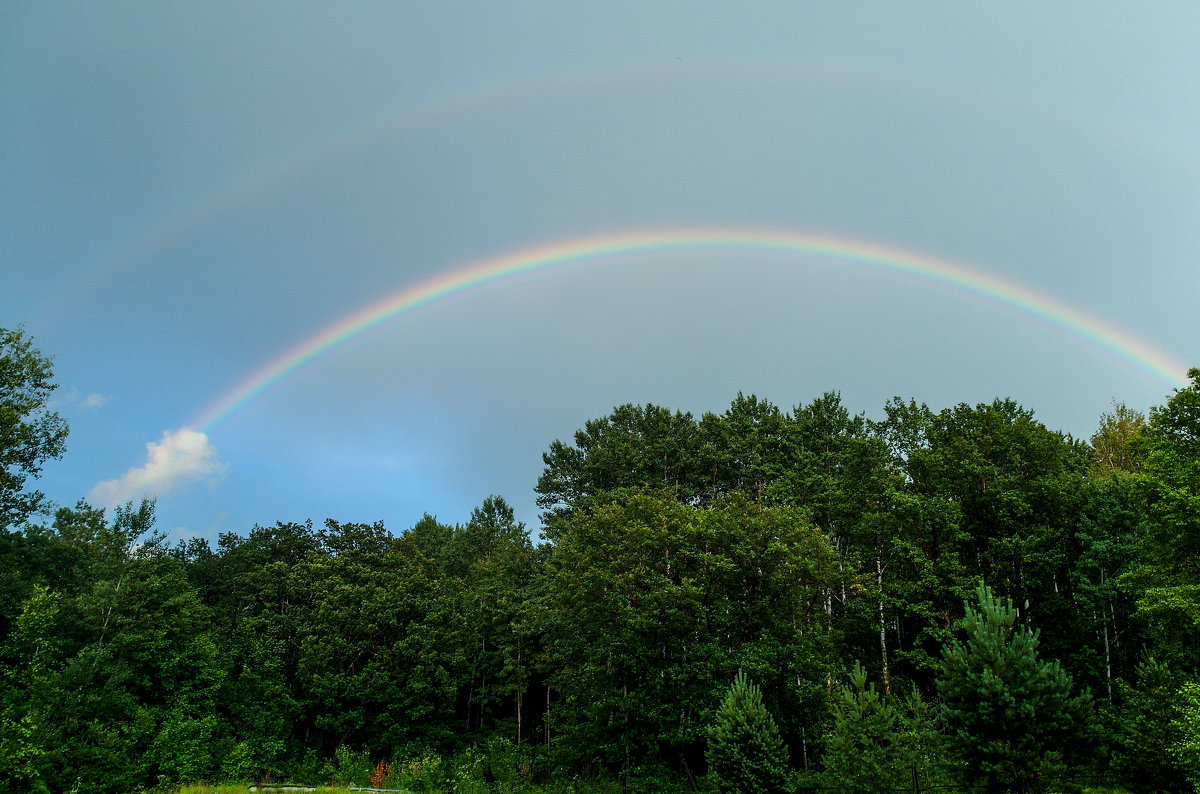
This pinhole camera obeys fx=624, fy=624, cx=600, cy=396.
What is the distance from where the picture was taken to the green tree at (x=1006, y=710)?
1669cm

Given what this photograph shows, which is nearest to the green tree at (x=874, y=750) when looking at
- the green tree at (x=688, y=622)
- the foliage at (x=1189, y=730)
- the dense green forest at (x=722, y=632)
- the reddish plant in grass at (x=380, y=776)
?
the dense green forest at (x=722, y=632)

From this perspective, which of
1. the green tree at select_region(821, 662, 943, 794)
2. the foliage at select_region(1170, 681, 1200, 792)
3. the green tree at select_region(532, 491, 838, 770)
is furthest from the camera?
the green tree at select_region(532, 491, 838, 770)

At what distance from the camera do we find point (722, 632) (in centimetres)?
2942

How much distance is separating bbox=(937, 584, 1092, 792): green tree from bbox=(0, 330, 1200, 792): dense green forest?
81 mm

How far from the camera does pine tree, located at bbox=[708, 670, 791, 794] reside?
19.9 metres

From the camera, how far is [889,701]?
2680 cm

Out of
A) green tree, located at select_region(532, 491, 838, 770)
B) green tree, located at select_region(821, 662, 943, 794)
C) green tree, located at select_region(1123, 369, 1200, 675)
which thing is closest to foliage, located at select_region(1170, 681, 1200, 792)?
green tree, located at select_region(1123, 369, 1200, 675)

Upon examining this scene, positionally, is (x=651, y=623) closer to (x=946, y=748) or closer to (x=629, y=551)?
(x=629, y=551)

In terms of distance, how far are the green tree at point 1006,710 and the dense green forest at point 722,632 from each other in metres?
0.08

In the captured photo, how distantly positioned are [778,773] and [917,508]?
17.7 meters

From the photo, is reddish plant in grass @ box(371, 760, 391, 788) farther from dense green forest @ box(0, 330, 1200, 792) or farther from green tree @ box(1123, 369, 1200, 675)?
green tree @ box(1123, 369, 1200, 675)

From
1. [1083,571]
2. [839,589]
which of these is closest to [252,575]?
[839,589]

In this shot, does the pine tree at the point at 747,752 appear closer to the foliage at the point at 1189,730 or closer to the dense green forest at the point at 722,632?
the dense green forest at the point at 722,632

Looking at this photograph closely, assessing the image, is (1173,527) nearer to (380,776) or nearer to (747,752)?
(747,752)
